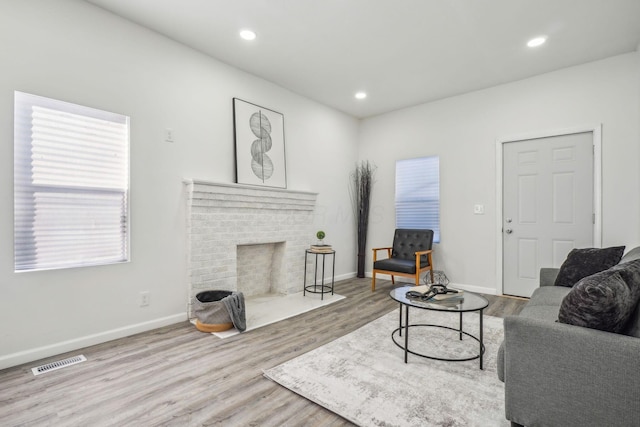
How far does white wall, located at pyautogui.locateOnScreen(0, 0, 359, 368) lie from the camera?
2307 mm

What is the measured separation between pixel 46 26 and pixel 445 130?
4.58 metres

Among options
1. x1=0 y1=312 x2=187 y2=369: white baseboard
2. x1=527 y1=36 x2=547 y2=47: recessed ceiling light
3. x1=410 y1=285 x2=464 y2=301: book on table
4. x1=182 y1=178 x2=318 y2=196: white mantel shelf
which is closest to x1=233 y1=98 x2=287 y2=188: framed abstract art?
x1=182 y1=178 x2=318 y2=196: white mantel shelf

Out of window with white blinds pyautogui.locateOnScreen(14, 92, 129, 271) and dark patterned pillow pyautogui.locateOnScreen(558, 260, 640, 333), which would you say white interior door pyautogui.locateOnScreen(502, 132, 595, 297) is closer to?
dark patterned pillow pyautogui.locateOnScreen(558, 260, 640, 333)

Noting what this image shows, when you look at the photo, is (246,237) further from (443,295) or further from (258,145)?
(443,295)

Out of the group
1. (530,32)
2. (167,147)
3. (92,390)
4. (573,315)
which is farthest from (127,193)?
(530,32)

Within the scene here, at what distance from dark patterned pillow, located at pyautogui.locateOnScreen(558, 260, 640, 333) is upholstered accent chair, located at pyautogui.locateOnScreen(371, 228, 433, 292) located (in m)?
2.66

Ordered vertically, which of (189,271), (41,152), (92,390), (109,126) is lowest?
(92,390)

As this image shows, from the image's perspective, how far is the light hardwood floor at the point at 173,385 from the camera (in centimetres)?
171

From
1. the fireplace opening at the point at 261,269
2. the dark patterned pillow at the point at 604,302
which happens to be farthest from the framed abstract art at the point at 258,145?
the dark patterned pillow at the point at 604,302

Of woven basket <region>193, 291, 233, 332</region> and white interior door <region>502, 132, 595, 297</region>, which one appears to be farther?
white interior door <region>502, 132, 595, 297</region>

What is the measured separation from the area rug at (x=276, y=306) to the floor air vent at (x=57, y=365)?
0.99 meters

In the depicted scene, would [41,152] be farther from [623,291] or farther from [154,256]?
[623,291]

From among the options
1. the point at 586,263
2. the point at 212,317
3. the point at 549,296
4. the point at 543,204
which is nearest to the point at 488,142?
the point at 543,204

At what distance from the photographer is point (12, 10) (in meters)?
2.30
